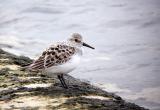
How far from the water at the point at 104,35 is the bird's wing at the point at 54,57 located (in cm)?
447

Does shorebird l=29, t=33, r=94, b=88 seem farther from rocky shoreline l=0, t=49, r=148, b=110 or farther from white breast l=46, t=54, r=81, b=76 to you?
rocky shoreline l=0, t=49, r=148, b=110

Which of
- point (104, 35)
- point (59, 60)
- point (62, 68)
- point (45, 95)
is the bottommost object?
point (45, 95)

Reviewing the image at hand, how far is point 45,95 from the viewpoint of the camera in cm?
978

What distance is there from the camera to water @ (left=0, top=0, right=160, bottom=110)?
1588 centimetres

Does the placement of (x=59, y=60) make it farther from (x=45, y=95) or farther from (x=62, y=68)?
(x=45, y=95)

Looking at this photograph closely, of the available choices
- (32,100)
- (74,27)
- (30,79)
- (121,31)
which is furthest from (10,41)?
(32,100)

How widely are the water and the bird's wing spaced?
447 centimetres

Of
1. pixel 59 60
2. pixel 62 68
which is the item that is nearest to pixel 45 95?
pixel 62 68

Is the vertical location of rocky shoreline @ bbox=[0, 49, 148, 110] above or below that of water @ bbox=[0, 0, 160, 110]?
below

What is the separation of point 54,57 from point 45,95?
74 cm

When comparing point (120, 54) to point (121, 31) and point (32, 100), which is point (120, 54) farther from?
point (32, 100)

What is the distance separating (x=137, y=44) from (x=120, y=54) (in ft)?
4.11

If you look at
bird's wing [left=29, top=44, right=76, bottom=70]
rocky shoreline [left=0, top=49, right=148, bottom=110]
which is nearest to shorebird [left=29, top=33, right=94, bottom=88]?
bird's wing [left=29, top=44, right=76, bottom=70]

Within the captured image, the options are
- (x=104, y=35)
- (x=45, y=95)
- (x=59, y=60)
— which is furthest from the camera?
(x=104, y=35)
